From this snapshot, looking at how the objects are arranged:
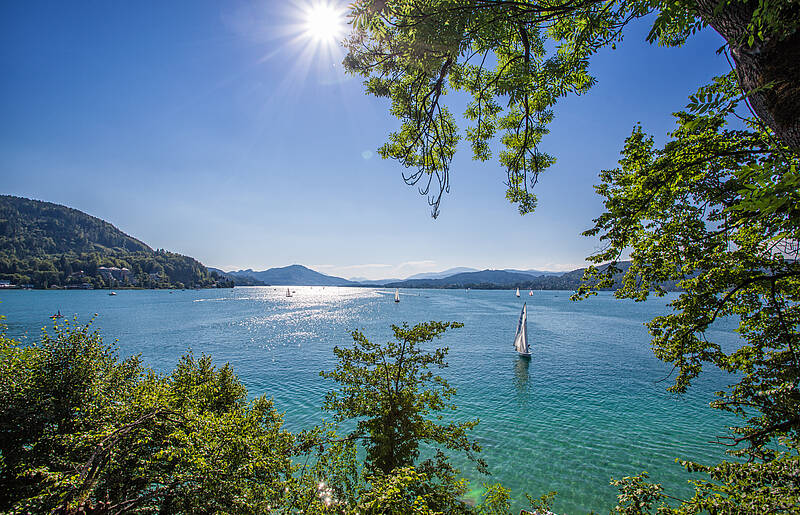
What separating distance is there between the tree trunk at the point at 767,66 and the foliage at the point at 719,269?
8.84 ft

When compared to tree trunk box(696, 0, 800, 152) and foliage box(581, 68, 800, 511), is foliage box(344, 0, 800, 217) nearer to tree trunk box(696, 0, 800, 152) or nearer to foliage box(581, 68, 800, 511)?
tree trunk box(696, 0, 800, 152)

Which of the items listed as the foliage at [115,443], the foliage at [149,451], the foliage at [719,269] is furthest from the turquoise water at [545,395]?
the foliage at [719,269]

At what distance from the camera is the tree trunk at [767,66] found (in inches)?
108

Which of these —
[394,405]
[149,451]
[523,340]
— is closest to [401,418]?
[394,405]

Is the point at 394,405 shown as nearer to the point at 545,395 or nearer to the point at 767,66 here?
the point at 767,66

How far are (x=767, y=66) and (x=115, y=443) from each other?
1237 centimetres

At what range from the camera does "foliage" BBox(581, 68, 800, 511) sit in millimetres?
5594

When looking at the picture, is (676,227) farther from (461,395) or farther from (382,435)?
(461,395)

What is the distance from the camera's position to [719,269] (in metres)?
6.51

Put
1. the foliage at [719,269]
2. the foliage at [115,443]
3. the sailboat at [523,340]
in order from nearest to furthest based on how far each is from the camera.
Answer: the foliage at [719,269], the foliage at [115,443], the sailboat at [523,340]

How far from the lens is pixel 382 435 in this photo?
8094 millimetres

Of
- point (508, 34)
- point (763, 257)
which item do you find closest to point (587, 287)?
point (763, 257)

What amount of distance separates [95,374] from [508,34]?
14374 mm

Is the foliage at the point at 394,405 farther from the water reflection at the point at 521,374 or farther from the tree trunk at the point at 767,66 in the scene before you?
the water reflection at the point at 521,374
